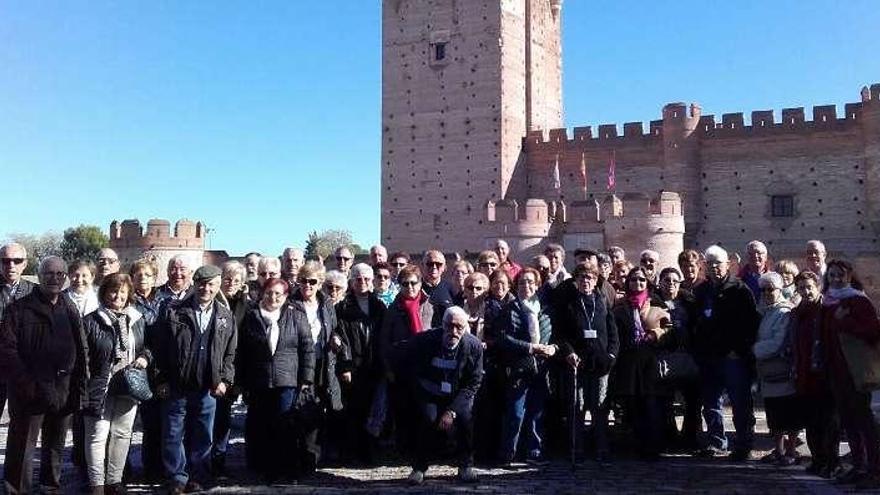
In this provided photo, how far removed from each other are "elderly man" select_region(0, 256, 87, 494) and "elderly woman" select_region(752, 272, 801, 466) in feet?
17.6

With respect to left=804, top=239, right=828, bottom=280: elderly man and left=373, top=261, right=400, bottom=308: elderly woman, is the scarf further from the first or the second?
left=804, top=239, right=828, bottom=280: elderly man

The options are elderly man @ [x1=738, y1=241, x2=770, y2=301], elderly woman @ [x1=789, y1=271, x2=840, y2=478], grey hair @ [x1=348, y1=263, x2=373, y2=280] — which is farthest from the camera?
elderly man @ [x1=738, y1=241, x2=770, y2=301]

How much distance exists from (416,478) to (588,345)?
1839 millimetres

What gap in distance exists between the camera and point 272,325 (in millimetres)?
6629

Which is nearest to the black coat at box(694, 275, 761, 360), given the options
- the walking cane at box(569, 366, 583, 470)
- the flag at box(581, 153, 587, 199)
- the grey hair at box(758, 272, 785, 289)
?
the grey hair at box(758, 272, 785, 289)

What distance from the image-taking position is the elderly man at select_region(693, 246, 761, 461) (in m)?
7.36

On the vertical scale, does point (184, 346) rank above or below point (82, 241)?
below

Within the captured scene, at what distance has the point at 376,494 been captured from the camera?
243 inches

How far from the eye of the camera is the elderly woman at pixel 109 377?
5984mm

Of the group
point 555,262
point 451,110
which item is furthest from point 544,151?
point 555,262

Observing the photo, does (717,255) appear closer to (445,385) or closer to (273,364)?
(445,385)

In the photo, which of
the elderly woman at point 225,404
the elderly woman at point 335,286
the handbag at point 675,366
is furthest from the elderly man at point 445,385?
the handbag at point 675,366

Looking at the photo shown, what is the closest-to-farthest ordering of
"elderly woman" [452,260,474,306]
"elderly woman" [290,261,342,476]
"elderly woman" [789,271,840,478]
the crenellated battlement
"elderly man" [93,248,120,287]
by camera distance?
"elderly woman" [789,271,840,478], "elderly woman" [290,261,342,476], "elderly man" [93,248,120,287], "elderly woman" [452,260,474,306], the crenellated battlement

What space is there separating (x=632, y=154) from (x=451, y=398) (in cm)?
2415
